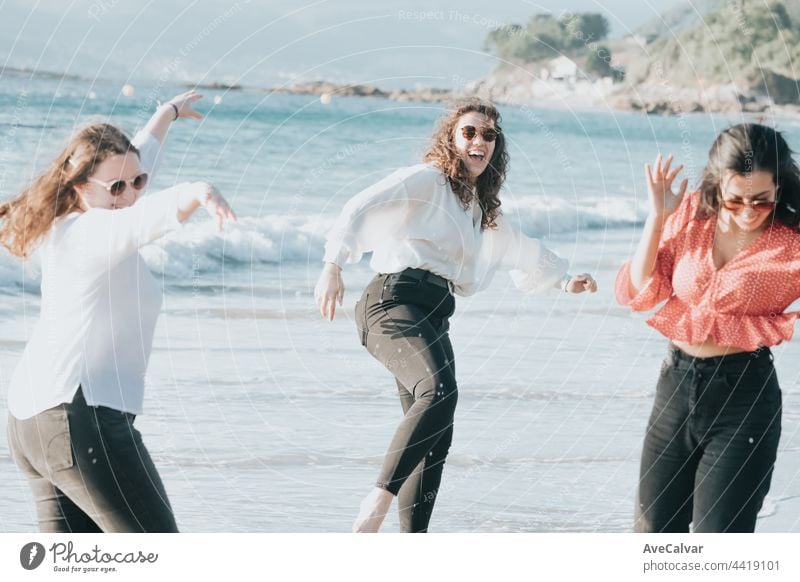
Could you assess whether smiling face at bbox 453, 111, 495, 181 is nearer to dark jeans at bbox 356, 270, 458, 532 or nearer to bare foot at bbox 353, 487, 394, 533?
dark jeans at bbox 356, 270, 458, 532

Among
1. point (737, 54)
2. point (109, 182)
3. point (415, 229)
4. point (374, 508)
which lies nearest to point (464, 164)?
point (415, 229)

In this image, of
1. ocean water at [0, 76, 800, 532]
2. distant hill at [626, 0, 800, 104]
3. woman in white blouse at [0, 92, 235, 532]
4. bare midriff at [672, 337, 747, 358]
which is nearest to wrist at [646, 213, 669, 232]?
bare midriff at [672, 337, 747, 358]

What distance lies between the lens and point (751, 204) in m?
4.61

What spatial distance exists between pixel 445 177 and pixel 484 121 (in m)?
0.29

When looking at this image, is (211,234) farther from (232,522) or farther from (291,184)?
(232,522)

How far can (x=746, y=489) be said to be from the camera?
4605mm

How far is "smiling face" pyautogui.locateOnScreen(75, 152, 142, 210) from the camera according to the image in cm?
466

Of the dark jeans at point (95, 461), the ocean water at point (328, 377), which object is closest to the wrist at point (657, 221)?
the ocean water at point (328, 377)

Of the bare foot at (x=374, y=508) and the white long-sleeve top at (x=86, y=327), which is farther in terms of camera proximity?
the bare foot at (x=374, y=508)

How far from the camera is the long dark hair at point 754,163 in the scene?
15.0 feet

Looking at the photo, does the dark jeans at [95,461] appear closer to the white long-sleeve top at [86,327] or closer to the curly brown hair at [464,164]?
the white long-sleeve top at [86,327]

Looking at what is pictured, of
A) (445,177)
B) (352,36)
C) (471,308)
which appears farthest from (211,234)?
(445,177)

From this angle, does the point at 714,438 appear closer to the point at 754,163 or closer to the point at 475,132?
the point at 754,163
